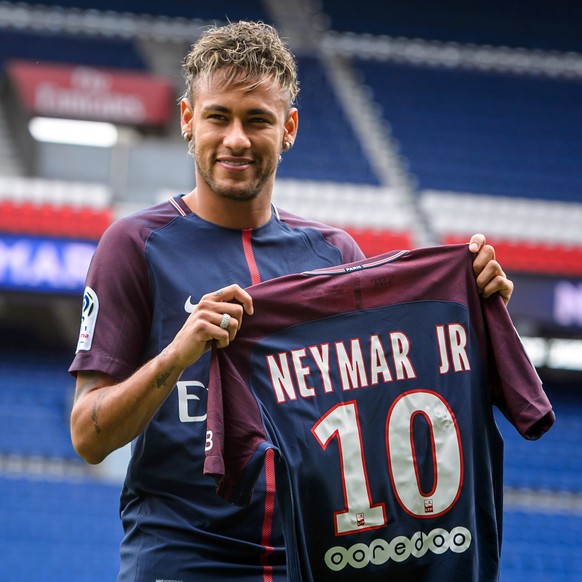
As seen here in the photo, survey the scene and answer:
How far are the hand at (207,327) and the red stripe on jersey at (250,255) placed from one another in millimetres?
207

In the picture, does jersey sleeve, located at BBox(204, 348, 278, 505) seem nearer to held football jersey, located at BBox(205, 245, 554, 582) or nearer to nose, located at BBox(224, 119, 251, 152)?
held football jersey, located at BBox(205, 245, 554, 582)

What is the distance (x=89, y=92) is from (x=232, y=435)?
977 centimetres

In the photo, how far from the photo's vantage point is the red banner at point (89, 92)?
11172 mm

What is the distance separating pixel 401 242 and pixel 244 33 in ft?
24.0

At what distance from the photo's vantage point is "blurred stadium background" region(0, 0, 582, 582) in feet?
29.5

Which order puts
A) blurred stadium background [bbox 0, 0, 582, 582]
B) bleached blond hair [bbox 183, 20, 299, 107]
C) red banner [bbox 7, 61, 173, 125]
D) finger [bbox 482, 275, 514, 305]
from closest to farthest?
1. bleached blond hair [bbox 183, 20, 299, 107]
2. finger [bbox 482, 275, 514, 305]
3. blurred stadium background [bbox 0, 0, 582, 582]
4. red banner [bbox 7, 61, 173, 125]

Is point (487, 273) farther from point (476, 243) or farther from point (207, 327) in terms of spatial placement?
point (207, 327)

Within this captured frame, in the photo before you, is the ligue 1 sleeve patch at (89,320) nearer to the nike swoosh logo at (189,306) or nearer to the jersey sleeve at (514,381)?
the nike swoosh logo at (189,306)

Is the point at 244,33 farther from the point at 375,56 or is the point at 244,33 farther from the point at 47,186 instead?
the point at 375,56

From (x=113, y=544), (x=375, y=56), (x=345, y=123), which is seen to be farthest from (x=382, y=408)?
(x=375, y=56)

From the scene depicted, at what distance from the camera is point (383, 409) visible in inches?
83.7

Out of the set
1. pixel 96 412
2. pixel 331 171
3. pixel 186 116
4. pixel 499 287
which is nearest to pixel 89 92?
pixel 331 171

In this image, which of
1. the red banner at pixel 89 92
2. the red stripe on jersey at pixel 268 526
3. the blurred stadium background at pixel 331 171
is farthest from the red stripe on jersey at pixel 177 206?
the red banner at pixel 89 92

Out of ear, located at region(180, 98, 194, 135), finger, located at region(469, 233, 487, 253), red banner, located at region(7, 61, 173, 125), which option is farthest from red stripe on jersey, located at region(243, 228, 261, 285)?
red banner, located at region(7, 61, 173, 125)
